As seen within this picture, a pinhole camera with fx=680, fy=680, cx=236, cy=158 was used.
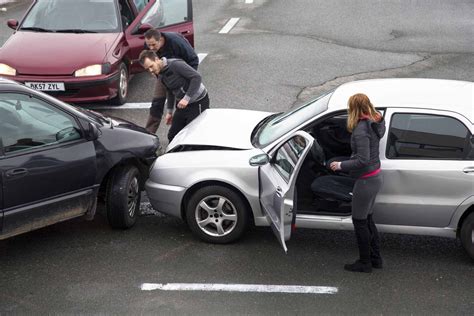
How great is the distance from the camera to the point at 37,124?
242 inches

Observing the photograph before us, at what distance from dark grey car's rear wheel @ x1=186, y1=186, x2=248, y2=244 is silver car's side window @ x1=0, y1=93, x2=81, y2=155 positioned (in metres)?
1.30

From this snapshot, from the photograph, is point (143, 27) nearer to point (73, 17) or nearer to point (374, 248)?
point (73, 17)

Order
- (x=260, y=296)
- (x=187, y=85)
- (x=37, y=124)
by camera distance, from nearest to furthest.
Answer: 1. (x=260, y=296)
2. (x=37, y=124)
3. (x=187, y=85)

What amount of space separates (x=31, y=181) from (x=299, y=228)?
260cm

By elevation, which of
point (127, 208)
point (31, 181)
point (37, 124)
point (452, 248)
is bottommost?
point (452, 248)

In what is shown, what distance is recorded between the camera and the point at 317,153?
6582mm

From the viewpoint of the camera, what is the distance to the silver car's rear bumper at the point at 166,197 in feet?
21.3

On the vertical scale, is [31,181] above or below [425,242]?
above

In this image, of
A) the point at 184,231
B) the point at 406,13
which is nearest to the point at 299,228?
the point at 184,231

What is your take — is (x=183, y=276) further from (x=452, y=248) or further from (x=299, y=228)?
(x=452, y=248)

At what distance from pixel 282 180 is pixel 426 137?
132 cm

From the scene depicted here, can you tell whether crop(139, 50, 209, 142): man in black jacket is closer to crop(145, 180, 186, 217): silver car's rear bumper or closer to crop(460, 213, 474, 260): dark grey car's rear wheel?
crop(145, 180, 186, 217): silver car's rear bumper

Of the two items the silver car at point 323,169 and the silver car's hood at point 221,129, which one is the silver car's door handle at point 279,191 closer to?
the silver car at point 323,169

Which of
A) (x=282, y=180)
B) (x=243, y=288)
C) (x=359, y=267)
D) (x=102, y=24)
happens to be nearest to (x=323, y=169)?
(x=282, y=180)
